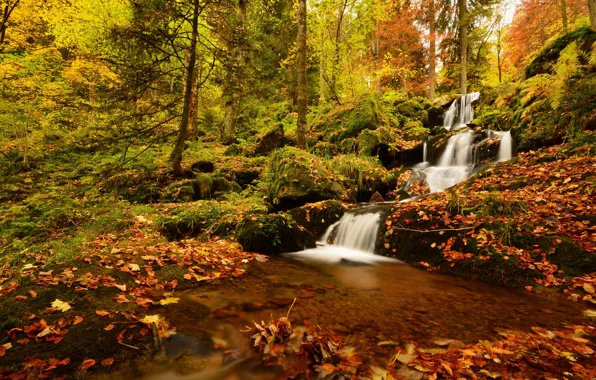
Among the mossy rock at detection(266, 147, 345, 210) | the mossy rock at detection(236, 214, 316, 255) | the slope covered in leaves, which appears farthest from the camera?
the mossy rock at detection(266, 147, 345, 210)

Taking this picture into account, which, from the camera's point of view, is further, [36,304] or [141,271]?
[141,271]

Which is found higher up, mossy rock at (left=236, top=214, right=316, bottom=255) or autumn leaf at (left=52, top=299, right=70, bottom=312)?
mossy rock at (left=236, top=214, right=316, bottom=255)

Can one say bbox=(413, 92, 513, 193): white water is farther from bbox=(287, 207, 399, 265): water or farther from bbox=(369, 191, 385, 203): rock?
bbox=(287, 207, 399, 265): water

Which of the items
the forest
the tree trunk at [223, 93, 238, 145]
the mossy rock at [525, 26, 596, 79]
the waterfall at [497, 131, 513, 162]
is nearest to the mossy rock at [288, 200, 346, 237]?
the forest

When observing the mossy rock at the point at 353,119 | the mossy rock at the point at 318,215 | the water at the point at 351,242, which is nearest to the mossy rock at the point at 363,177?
the mossy rock at the point at 318,215

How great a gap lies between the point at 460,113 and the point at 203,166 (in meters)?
13.6

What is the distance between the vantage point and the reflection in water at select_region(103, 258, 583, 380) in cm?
241

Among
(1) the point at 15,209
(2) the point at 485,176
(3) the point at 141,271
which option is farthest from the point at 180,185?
(2) the point at 485,176

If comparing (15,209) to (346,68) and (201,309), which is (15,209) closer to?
(201,309)

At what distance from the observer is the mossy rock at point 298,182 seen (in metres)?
8.31

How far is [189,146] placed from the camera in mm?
14492

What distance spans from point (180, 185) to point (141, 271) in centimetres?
646

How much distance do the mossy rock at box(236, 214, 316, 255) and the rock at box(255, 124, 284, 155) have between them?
7.62 metres

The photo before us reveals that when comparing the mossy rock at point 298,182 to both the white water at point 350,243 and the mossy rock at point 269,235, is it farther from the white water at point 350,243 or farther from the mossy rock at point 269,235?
the mossy rock at point 269,235
